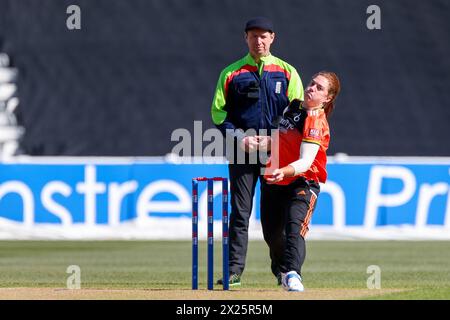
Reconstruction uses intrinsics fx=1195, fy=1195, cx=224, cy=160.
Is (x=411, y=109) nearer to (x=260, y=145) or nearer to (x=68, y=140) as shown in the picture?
(x=68, y=140)

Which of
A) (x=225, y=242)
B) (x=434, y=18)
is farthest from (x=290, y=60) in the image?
(x=225, y=242)

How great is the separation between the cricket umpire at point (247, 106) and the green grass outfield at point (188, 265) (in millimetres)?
516

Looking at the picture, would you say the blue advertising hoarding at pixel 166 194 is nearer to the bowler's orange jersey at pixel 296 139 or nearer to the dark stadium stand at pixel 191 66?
the dark stadium stand at pixel 191 66

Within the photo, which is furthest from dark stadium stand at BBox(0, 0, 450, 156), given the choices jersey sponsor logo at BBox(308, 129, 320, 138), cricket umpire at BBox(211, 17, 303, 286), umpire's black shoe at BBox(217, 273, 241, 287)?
jersey sponsor logo at BBox(308, 129, 320, 138)

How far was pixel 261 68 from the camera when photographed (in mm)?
10109

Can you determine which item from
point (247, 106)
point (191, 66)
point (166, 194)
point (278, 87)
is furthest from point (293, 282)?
point (191, 66)

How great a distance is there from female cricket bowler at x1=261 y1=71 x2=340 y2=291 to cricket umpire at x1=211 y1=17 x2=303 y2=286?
50cm

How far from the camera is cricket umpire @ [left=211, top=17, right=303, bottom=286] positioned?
998cm

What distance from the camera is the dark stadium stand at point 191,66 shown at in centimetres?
1972

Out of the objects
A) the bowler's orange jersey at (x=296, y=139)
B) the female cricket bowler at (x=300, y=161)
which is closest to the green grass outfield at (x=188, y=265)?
the female cricket bowler at (x=300, y=161)

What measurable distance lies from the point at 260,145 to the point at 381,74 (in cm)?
1057

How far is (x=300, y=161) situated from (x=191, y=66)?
11524mm

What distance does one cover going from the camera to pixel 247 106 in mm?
10055
